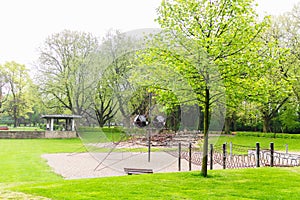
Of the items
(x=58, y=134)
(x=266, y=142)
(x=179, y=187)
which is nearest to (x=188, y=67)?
(x=179, y=187)

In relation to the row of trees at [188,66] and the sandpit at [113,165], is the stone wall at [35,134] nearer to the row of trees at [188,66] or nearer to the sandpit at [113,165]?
the sandpit at [113,165]

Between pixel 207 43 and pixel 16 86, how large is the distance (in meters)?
41.1

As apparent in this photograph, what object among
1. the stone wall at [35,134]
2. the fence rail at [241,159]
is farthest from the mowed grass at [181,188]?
the stone wall at [35,134]

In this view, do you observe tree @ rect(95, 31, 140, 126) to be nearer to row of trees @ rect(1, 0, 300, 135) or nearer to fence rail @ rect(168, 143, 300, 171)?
row of trees @ rect(1, 0, 300, 135)

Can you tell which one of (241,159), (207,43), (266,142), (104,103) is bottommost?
(241,159)

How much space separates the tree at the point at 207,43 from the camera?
267 inches

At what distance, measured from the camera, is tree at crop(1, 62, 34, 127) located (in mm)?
42406

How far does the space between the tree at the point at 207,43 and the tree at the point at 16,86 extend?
3797cm

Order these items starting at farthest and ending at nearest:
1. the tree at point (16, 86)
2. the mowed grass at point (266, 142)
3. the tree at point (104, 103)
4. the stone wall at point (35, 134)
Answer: the tree at point (16, 86) → the stone wall at point (35, 134) → the mowed grass at point (266, 142) → the tree at point (104, 103)

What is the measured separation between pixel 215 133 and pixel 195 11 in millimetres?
2588

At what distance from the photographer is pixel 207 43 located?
666 centimetres

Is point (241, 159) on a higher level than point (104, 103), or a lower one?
lower

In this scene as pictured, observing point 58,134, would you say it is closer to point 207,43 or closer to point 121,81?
point 121,81

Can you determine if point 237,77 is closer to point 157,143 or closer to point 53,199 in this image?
point 157,143
